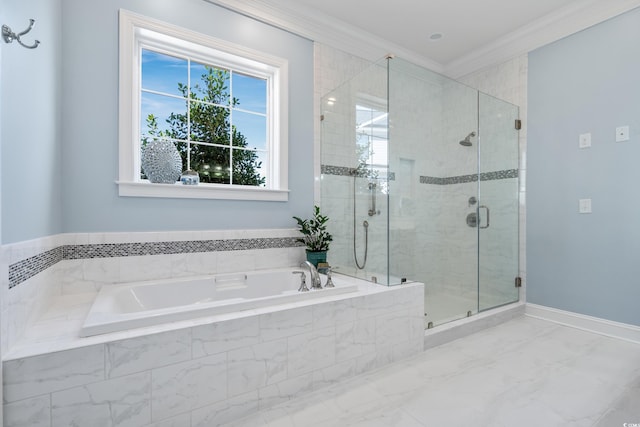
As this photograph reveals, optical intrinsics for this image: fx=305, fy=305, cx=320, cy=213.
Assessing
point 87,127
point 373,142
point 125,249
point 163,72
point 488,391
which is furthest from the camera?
point 373,142

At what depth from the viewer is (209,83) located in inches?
102

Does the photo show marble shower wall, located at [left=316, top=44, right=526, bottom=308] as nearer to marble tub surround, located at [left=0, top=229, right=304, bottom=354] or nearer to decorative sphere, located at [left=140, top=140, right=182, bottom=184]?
marble tub surround, located at [left=0, top=229, right=304, bottom=354]

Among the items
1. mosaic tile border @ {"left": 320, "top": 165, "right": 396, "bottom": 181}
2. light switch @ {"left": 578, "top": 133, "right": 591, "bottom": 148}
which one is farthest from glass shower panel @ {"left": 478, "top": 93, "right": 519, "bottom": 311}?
mosaic tile border @ {"left": 320, "top": 165, "right": 396, "bottom": 181}

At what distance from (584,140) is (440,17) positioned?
1703mm

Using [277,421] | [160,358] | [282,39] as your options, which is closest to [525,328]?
[277,421]

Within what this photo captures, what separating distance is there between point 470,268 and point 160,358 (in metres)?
2.82

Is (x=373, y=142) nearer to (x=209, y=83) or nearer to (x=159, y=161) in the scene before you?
(x=209, y=83)

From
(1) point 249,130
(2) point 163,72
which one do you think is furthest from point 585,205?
(2) point 163,72

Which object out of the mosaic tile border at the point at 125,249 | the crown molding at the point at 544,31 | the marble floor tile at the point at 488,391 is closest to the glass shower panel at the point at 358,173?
the mosaic tile border at the point at 125,249

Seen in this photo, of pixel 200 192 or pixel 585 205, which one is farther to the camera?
pixel 585 205

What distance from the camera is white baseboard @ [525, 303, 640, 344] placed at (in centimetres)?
242

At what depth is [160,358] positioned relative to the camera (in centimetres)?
132

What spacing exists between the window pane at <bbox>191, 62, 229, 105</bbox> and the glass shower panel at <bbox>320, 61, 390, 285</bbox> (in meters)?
0.91

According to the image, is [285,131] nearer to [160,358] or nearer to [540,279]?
[160,358]
